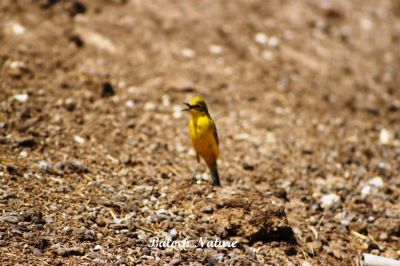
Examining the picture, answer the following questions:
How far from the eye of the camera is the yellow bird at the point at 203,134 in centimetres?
554

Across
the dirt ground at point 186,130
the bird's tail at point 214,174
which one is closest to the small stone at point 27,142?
the dirt ground at point 186,130

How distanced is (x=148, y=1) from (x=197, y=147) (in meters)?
4.19

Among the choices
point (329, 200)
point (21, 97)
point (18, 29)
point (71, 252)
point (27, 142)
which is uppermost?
point (18, 29)

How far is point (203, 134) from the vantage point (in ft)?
18.2

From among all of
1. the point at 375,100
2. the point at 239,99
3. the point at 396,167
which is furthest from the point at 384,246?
the point at 375,100

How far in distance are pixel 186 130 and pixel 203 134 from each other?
4.32 feet

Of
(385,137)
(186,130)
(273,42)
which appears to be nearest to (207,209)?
(186,130)

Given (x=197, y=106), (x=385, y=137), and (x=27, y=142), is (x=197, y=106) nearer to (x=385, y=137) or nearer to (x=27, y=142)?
(x=27, y=142)

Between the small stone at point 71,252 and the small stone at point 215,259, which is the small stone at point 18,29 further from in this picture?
the small stone at point 215,259

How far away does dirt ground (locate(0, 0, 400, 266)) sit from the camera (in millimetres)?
4559

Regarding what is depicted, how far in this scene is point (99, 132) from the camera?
6133 millimetres

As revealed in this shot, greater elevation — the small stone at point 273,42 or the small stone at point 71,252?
the small stone at point 273,42

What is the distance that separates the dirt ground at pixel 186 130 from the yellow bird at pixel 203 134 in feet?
1.11

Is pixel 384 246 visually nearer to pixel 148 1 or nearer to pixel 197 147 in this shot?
pixel 197 147
